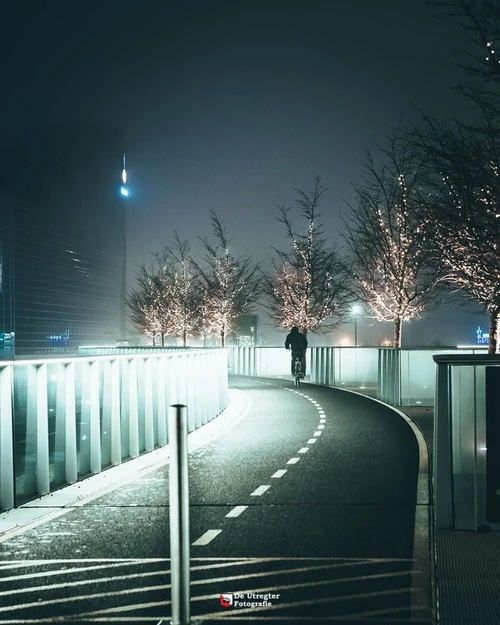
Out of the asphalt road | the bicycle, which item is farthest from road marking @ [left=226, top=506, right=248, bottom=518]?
the bicycle

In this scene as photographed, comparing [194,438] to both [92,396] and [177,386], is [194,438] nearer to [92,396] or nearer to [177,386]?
[177,386]

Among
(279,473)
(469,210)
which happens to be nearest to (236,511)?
(279,473)

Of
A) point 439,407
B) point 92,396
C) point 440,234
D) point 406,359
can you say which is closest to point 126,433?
point 92,396

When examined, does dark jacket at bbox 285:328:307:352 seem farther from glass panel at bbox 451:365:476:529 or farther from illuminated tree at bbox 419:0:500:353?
glass panel at bbox 451:365:476:529

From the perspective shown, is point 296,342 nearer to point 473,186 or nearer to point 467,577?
point 473,186

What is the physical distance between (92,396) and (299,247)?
4468cm

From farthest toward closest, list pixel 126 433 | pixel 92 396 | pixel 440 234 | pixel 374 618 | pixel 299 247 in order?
pixel 299 247 → pixel 440 234 → pixel 126 433 → pixel 92 396 → pixel 374 618

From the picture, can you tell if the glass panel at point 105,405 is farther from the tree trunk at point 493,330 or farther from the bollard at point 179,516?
the tree trunk at point 493,330

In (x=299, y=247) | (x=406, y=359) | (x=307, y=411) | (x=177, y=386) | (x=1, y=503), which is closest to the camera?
(x=1, y=503)

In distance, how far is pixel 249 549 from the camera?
7379 millimetres

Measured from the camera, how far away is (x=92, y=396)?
1125cm

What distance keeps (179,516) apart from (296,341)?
2651cm

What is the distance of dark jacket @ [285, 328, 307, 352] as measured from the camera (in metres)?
31.3

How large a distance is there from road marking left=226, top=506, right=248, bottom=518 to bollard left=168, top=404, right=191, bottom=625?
385cm
